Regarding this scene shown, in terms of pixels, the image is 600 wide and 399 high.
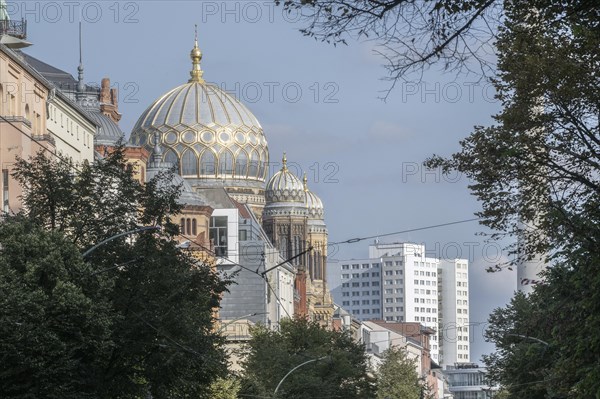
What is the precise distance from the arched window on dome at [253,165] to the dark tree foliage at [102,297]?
124 m

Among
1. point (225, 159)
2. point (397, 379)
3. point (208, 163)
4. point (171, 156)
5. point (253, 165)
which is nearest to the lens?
point (397, 379)

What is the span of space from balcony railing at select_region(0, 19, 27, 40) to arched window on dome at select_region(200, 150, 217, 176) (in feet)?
306

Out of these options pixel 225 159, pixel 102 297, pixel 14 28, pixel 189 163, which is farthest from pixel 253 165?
pixel 102 297

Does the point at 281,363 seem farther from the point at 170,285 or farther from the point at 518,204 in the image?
the point at 518,204

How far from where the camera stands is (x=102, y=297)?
50125 mm

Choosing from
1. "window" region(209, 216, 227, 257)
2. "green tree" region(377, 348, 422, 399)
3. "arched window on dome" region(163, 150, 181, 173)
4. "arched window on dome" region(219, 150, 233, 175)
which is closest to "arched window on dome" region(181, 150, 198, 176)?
"arched window on dome" region(163, 150, 181, 173)

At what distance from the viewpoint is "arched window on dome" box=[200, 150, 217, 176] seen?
184 metres

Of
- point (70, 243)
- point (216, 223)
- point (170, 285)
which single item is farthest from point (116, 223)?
point (216, 223)

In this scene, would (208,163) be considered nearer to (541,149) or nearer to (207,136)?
(207,136)

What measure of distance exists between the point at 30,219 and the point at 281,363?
42.6m

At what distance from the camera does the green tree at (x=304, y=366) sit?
92.4 metres

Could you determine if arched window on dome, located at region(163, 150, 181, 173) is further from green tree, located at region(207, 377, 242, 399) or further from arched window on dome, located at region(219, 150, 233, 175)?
green tree, located at region(207, 377, 242, 399)

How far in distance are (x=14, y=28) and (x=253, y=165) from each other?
9764cm

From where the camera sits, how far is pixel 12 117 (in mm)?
83188
